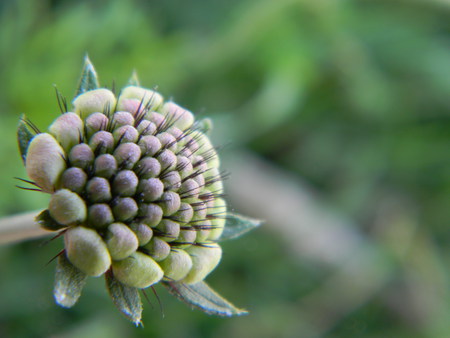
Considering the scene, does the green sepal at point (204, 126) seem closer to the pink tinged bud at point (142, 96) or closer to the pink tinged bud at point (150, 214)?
the pink tinged bud at point (142, 96)

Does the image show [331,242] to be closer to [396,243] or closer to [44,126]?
[396,243]

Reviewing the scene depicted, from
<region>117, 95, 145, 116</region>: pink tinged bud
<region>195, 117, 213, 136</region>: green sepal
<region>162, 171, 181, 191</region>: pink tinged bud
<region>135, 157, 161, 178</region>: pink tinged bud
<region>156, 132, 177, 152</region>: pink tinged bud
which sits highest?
<region>117, 95, 145, 116</region>: pink tinged bud

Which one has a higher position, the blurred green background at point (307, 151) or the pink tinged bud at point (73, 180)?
the pink tinged bud at point (73, 180)

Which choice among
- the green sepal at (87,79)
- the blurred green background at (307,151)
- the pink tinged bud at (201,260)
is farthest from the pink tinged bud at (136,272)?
the blurred green background at (307,151)

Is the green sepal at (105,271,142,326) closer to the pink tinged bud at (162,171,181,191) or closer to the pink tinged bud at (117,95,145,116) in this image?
the pink tinged bud at (162,171,181,191)

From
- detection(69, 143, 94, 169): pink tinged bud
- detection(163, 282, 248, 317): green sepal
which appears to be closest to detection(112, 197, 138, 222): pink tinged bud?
detection(69, 143, 94, 169): pink tinged bud

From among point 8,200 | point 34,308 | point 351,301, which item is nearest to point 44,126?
point 8,200
